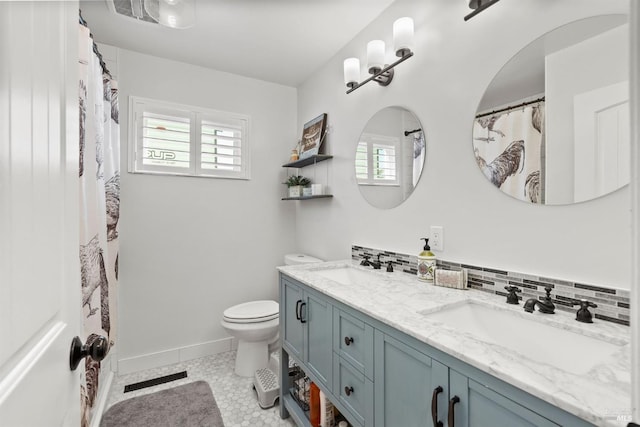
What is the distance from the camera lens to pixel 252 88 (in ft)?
9.24

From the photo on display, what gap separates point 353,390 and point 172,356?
191cm

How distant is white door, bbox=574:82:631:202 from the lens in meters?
0.92

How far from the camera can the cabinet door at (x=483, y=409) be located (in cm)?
64

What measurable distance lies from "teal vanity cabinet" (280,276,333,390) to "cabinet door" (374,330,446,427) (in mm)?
318

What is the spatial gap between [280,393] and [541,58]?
2146mm

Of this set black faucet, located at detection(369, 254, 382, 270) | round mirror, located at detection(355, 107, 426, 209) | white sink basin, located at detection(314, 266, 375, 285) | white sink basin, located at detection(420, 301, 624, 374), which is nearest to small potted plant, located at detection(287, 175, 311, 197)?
round mirror, located at detection(355, 107, 426, 209)

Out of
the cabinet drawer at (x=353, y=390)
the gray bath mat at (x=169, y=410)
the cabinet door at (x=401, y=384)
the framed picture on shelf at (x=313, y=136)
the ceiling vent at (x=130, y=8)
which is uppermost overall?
the ceiling vent at (x=130, y=8)

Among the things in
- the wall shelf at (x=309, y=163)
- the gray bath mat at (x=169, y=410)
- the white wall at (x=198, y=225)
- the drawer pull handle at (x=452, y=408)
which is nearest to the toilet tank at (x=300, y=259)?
the white wall at (x=198, y=225)

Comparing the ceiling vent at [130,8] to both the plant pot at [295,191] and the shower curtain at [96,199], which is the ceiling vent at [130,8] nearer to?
the shower curtain at [96,199]

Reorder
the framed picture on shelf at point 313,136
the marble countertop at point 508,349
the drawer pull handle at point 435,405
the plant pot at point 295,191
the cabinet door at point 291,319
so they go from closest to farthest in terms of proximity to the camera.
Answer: the marble countertop at point 508,349, the drawer pull handle at point 435,405, the cabinet door at point 291,319, the framed picture on shelf at point 313,136, the plant pot at point 295,191

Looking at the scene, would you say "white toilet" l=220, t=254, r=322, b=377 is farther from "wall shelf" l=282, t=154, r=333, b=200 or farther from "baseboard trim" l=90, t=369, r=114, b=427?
"wall shelf" l=282, t=154, r=333, b=200

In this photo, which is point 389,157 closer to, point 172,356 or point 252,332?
point 252,332

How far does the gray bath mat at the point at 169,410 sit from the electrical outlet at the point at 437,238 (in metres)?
1.60

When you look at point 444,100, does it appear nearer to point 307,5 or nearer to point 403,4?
point 403,4
